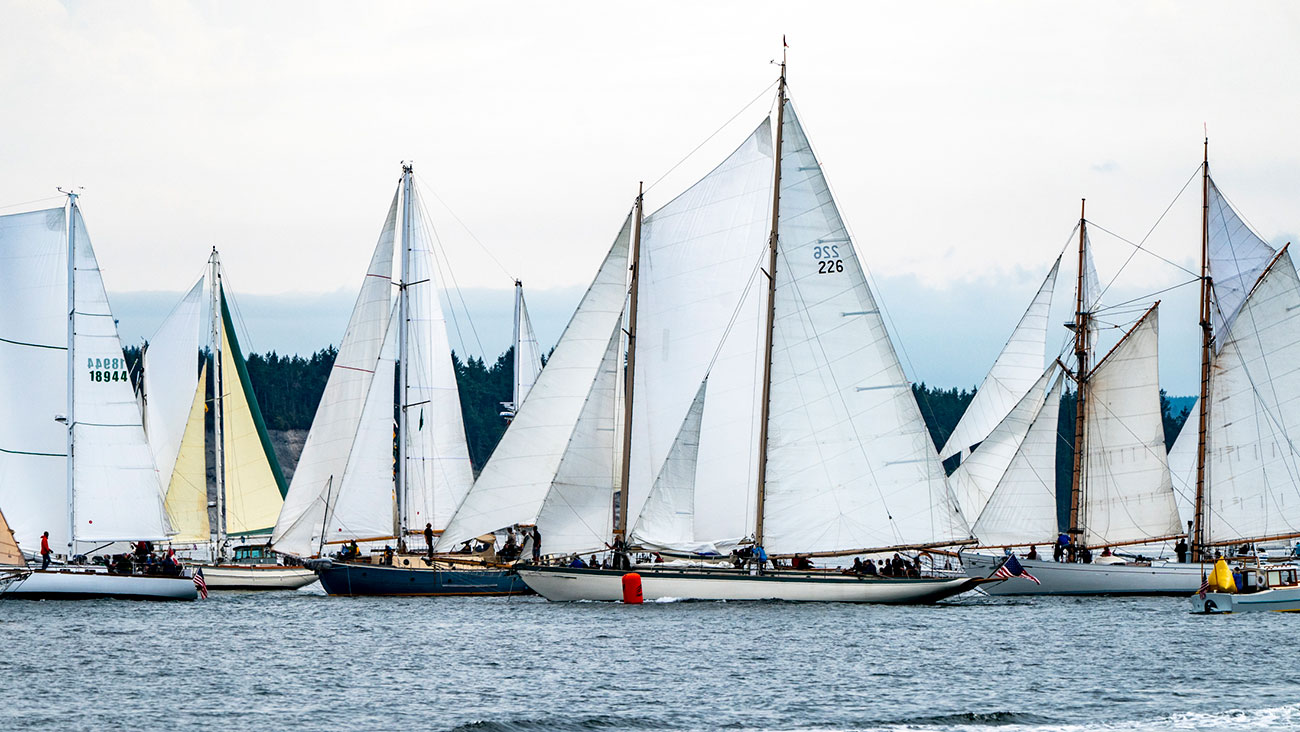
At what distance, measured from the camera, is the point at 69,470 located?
59312mm

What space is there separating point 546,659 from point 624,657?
2.05m

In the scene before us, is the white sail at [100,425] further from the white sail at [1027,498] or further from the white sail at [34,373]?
the white sail at [1027,498]

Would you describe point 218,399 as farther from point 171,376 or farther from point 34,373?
point 34,373

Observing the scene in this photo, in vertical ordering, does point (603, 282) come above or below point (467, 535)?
above

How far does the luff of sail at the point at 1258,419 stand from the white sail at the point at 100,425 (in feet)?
138

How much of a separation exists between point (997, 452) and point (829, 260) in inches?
925

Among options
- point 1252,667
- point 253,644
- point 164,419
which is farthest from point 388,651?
point 164,419

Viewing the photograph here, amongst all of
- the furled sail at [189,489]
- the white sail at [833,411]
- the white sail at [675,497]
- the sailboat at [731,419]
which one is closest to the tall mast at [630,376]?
the sailboat at [731,419]

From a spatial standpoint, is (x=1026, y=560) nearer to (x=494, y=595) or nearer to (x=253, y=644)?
(x=494, y=595)

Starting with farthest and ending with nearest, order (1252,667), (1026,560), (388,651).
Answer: (1026,560)
(388,651)
(1252,667)

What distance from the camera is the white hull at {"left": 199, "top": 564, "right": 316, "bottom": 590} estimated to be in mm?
69875

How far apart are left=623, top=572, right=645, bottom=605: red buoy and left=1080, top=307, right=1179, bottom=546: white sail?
947 inches

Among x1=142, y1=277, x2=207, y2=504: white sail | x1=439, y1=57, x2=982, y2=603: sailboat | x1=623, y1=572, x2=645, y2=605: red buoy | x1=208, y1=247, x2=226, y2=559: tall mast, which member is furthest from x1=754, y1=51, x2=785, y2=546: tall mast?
x1=142, y1=277, x2=207, y2=504: white sail

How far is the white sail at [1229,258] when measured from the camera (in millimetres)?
67750
